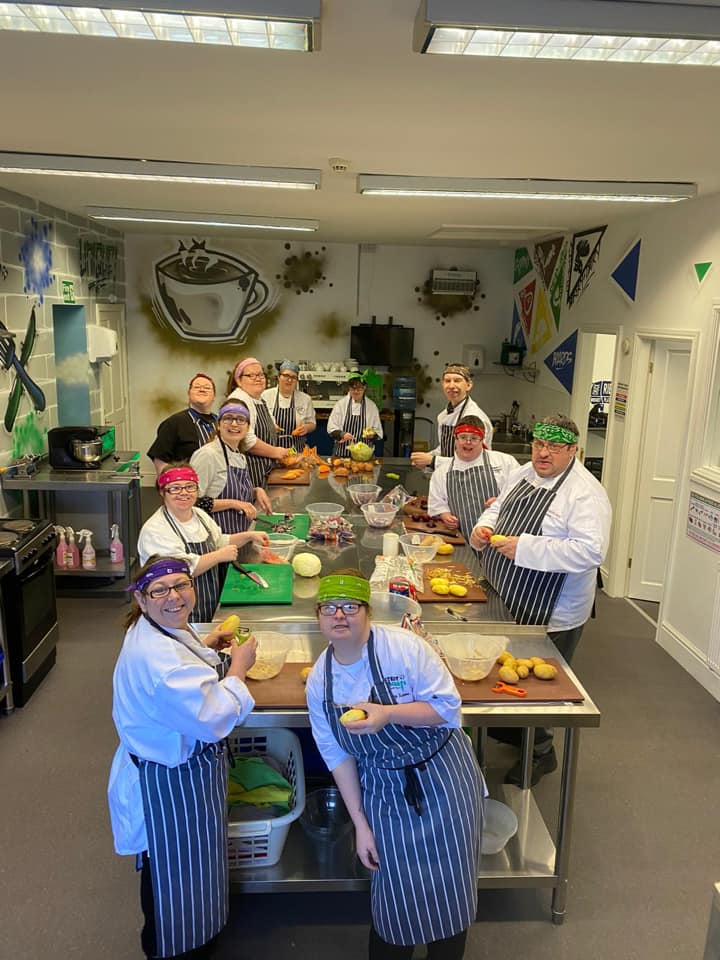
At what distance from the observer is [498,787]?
3.39m

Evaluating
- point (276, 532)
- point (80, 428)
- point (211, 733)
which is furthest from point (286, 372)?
point (211, 733)

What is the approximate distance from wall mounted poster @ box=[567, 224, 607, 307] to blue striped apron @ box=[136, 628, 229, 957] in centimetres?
599

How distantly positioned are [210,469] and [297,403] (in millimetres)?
2802

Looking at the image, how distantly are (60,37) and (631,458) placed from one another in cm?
509

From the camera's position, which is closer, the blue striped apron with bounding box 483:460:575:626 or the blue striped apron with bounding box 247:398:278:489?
the blue striped apron with bounding box 483:460:575:626

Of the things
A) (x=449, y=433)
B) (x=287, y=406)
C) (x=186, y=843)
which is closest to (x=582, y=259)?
(x=449, y=433)

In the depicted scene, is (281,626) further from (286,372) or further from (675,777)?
(286,372)

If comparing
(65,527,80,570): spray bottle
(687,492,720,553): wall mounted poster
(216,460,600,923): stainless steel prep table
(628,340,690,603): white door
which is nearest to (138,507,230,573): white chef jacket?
(216,460,600,923): stainless steel prep table

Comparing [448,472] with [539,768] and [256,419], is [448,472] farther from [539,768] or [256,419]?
[256,419]

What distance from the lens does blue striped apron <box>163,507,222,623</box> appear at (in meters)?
3.31

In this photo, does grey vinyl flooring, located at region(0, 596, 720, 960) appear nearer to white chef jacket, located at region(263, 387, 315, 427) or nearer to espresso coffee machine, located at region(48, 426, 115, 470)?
espresso coffee machine, located at region(48, 426, 115, 470)

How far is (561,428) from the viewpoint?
11.3 ft

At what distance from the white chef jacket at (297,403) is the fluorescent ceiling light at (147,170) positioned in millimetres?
2687

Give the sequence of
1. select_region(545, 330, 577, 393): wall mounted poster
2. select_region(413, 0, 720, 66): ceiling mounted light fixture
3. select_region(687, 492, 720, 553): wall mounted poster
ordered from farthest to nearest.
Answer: select_region(545, 330, 577, 393): wall mounted poster → select_region(687, 492, 720, 553): wall mounted poster → select_region(413, 0, 720, 66): ceiling mounted light fixture
